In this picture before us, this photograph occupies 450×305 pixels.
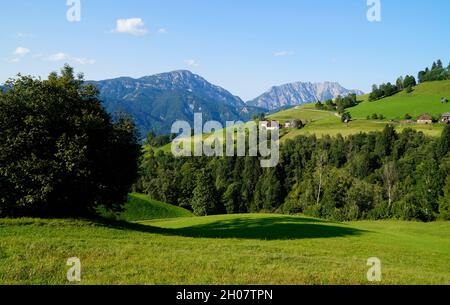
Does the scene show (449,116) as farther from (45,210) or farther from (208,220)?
(45,210)

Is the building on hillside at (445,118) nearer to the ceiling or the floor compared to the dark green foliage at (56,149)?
nearer to the ceiling

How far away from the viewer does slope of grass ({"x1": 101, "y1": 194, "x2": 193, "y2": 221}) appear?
8606 cm

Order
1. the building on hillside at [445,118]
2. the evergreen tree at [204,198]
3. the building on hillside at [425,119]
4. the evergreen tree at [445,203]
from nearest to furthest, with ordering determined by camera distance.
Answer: the evergreen tree at [445,203], the evergreen tree at [204,198], the building on hillside at [445,118], the building on hillside at [425,119]

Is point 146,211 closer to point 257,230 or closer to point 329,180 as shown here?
point 257,230

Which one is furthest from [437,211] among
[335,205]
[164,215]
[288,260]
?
[288,260]

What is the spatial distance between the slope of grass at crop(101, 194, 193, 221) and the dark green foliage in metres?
45.9

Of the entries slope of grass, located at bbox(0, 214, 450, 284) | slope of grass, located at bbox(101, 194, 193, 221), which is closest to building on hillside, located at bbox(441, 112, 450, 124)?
slope of grass, located at bbox(101, 194, 193, 221)

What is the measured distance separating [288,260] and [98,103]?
28037 millimetres

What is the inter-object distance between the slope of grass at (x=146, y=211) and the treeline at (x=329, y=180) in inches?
1042

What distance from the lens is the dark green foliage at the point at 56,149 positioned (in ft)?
111

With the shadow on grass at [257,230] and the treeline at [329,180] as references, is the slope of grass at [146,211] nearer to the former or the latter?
the treeline at [329,180]

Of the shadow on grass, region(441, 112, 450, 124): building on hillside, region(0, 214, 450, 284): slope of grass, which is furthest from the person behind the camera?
region(441, 112, 450, 124): building on hillside

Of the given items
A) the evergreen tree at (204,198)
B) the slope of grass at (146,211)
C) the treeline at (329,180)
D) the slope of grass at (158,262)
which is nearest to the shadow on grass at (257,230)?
the slope of grass at (158,262)

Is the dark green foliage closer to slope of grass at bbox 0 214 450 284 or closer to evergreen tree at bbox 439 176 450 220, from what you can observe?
slope of grass at bbox 0 214 450 284
